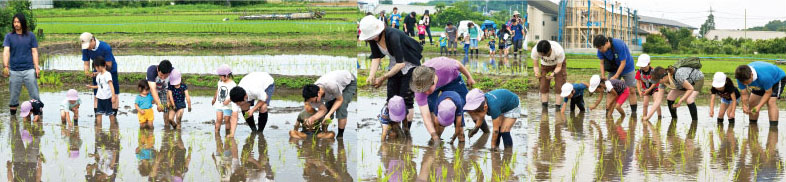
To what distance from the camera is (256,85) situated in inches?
332

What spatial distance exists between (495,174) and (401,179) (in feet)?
2.28

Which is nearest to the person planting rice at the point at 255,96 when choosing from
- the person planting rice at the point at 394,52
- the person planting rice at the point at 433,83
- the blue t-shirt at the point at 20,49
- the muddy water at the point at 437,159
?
the muddy water at the point at 437,159

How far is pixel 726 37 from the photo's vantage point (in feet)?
80.7

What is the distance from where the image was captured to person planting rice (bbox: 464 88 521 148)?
705 centimetres

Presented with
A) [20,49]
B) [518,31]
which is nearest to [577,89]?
[20,49]

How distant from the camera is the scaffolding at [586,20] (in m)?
20.7

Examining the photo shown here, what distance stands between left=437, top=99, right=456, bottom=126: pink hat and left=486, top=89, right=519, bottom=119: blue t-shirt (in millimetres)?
372

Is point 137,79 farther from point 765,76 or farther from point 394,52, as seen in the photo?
point 765,76

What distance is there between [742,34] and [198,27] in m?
16.7

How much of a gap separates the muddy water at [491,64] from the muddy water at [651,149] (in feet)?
15.4

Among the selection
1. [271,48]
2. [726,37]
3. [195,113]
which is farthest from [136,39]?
[726,37]

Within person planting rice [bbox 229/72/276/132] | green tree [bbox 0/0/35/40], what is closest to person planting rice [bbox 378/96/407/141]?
person planting rice [bbox 229/72/276/132]

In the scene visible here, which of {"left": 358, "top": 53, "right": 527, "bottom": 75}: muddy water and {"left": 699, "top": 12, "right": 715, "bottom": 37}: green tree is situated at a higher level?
{"left": 699, "top": 12, "right": 715, "bottom": 37}: green tree

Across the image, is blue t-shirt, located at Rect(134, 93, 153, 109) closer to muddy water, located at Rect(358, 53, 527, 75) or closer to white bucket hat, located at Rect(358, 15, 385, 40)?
white bucket hat, located at Rect(358, 15, 385, 40)
